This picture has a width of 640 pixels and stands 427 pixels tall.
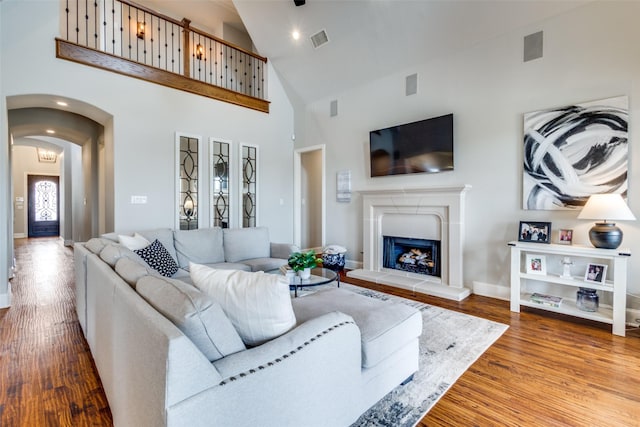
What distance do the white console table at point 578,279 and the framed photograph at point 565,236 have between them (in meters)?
0.15

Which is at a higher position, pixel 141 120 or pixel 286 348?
pixel 141 120

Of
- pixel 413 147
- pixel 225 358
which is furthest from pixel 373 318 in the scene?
pixel 413 147

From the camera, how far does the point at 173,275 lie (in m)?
3.17

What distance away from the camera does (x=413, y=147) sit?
435 cm

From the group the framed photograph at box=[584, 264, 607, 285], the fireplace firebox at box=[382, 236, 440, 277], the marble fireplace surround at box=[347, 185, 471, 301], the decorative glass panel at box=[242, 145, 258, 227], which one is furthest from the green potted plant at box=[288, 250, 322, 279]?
the decorative glass panel at box=[242, 145, 258, 227]

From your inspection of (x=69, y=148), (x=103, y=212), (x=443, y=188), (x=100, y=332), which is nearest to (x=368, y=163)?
(x=443, y=188)

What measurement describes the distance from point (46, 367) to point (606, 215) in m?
4.60

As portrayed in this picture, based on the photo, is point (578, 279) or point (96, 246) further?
point (578, 279)

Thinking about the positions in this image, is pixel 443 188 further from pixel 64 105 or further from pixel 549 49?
pixel 64 105

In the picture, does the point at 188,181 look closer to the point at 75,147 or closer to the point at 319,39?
the point at 319,39

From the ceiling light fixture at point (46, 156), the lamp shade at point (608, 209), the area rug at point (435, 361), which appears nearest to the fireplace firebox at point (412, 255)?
the area rug at point (435, 361)

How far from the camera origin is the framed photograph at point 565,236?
10.3ft

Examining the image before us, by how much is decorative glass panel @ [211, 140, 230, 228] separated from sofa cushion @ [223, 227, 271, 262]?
1.09m

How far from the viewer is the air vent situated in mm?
4706
